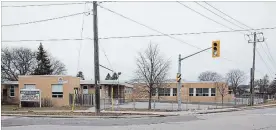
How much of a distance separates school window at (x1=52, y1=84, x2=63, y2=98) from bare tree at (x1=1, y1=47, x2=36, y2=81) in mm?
37875

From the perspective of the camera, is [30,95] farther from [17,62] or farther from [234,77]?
[234,77]

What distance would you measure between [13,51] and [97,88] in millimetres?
57626

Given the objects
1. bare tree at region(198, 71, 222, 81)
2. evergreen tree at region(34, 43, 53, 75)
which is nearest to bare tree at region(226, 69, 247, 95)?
bare tree at region(198, 71, 222, 81)

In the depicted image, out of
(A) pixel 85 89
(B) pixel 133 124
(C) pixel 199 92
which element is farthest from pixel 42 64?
(B) pixel 133 124

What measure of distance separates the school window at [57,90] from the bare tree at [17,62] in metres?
37.9

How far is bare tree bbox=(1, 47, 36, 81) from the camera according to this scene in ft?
245

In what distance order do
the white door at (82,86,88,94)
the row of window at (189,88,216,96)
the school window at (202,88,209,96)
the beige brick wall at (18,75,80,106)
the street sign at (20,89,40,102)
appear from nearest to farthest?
1. the street sign at (20,89,40,102)
2. the beige brick wall at (18,75,80,106)
3. the white door at (82,86,88,94)
4. the row of window at (189,88,216,96)
5. the school window at (202,88,209,96)

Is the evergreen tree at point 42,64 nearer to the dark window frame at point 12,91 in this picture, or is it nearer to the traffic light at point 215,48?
the dark window frame at point 12,91

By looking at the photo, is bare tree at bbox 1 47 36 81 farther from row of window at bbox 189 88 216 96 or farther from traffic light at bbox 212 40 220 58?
traffic light at bbox 212 40 220 58

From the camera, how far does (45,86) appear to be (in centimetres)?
3953

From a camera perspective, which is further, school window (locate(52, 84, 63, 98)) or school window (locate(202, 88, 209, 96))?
school window (locate(202, 88, 209, 96))

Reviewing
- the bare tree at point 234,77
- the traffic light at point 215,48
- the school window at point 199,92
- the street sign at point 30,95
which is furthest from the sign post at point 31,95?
the bare tree at point 234,77

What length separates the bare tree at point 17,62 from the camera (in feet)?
245

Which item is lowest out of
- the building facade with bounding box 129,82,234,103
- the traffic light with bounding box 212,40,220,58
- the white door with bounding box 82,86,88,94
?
the building facade with bounding box 129,82,234,103
